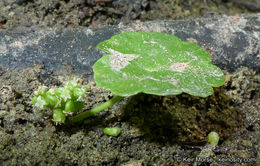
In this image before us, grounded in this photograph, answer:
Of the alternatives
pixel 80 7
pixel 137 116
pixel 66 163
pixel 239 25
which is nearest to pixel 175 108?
pixel 137 116

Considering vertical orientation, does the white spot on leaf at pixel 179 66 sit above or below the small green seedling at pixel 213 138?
above

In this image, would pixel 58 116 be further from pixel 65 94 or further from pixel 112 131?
pixel 112 131

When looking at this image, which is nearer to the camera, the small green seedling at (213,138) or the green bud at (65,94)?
the green bud at (65,94)

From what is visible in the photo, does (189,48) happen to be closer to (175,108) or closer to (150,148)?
(175,108)

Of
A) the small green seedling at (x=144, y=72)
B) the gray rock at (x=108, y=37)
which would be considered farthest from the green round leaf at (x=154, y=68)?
the gray rock at (x=108, y=37)

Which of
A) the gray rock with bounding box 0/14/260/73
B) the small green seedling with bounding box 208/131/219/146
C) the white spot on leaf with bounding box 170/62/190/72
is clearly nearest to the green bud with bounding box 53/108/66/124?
the gray rock with bounding box 0/14/260/73

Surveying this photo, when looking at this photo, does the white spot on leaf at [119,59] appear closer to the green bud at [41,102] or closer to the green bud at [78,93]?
the green bud at [78,93]

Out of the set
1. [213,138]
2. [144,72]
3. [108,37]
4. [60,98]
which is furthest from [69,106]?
[213,138]
